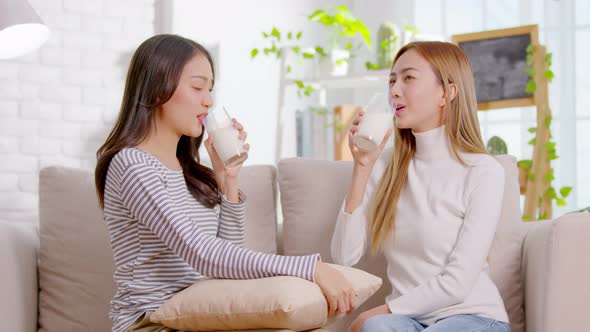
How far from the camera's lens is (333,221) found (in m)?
2.21

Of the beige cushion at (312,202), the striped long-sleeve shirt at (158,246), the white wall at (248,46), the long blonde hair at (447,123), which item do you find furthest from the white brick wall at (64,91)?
the long blonde hair at (447,123)

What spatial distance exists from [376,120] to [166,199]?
554mm

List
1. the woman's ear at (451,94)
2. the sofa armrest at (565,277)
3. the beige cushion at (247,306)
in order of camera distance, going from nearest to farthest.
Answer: the beige cushion at (247,306) < the sofa armrest at (565,277) < the woman's ear at (451,94)

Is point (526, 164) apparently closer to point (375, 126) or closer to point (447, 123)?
point (447, 123)

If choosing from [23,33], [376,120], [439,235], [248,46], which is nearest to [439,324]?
[439,235]

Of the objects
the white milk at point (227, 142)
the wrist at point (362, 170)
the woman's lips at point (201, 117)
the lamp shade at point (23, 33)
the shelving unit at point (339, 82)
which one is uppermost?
the lamp shade at point (23, 33)

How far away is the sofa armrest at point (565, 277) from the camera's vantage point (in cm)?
169

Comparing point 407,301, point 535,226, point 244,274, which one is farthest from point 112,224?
point 535,226

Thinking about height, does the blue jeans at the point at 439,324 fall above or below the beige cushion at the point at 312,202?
below

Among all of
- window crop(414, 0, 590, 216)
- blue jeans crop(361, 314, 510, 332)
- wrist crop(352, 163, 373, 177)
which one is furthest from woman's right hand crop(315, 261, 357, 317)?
window crop(414, 0, 590, 216)

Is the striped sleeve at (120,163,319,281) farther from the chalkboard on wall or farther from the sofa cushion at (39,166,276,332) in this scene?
the chalkboard on wall

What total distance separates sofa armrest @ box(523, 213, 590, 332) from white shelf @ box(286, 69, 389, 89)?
1857 millimetres

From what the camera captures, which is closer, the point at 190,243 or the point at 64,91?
the point at 190,243

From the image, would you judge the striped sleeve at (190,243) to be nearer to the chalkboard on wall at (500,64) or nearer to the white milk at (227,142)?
the white milk at (227,142)
